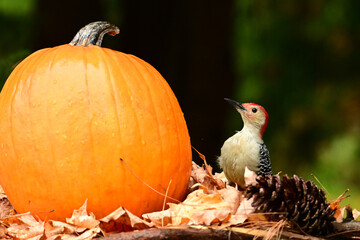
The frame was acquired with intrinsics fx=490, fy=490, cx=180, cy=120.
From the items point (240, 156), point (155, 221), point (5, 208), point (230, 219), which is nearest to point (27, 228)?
point (5, 208)

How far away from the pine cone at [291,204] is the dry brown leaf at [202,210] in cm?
15

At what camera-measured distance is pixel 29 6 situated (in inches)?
298

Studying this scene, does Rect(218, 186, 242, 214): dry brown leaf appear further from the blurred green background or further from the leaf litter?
the blurred green background

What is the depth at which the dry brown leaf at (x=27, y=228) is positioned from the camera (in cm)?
227

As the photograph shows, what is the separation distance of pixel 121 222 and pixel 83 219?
18 centimetres

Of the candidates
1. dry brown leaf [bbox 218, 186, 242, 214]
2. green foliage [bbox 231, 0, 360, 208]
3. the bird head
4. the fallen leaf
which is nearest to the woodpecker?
the bird head

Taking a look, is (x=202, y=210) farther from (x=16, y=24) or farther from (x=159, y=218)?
(x=16, y=24)

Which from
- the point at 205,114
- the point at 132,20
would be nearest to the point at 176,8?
the point at 132,20

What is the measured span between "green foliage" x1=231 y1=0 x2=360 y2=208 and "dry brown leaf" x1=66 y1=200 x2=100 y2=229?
17.5 ft

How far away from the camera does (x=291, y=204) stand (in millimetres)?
2240

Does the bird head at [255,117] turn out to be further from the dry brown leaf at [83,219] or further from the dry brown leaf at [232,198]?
the dry brown leaf at [83,219]

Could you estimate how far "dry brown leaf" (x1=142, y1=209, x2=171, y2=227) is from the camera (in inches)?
89.7

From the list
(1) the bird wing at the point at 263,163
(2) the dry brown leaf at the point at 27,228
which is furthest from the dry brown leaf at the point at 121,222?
(1) the bird wing at the point at 263,163

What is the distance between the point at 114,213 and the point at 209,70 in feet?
10.2
